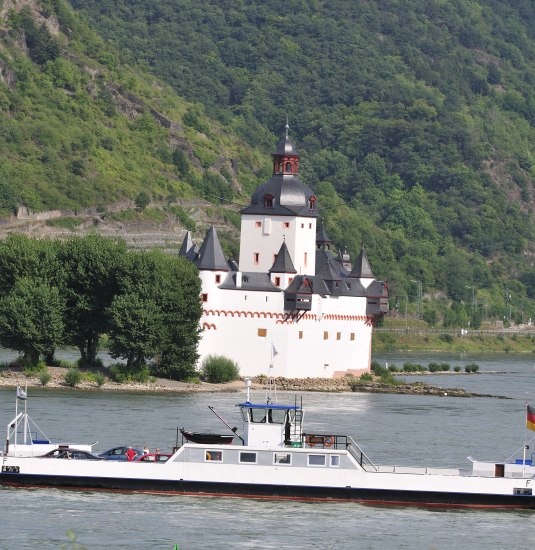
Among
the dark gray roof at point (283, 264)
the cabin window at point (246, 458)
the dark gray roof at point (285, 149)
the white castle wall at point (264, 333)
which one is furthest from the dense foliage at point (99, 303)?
the cabin window at point (246, 458)

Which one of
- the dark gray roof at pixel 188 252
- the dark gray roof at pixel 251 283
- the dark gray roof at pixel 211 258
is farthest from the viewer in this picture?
the dark gray roof at pixel 188 252

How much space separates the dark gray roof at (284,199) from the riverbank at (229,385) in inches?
487

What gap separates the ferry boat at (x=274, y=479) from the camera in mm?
77938

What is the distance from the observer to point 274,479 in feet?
256

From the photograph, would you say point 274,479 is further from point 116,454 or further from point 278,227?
point 278,227

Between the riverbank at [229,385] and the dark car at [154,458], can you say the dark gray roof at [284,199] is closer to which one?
the riverbank at [229,385]

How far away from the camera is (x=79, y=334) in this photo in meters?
132

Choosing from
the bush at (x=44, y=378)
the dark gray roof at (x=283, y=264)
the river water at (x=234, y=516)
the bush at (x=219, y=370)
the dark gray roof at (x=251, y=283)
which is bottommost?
the river water at (x=234, y=516)

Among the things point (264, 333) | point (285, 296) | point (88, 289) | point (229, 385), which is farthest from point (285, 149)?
point (88, 289)

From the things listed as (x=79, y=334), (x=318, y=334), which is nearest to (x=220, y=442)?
(x=79, y=334)

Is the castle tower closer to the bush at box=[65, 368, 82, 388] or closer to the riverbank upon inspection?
the riverbank

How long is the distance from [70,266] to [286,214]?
1946 centimetres

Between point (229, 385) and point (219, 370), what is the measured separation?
1.45m

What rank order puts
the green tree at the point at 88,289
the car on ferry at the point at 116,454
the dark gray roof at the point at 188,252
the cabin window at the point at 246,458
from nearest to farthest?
the cabin window at the point at 246,458 < the car on ferry at the point at 116,454 < the green tree at the point at 88,289 < the dark gray roof at the point at 188,252
